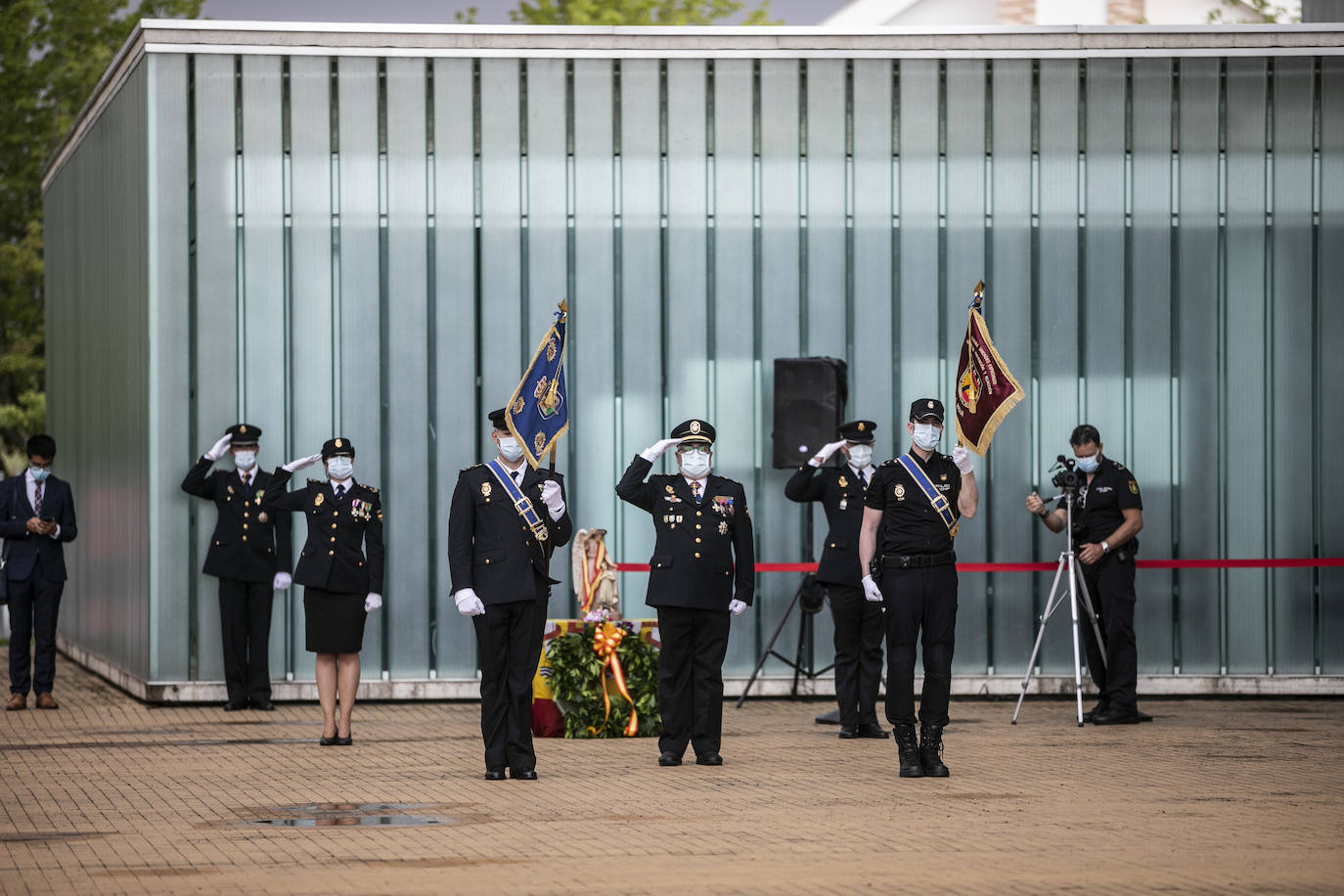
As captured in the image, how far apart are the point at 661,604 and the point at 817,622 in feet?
13.8

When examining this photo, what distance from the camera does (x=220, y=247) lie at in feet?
50.1

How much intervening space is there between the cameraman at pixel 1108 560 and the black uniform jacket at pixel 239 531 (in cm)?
581

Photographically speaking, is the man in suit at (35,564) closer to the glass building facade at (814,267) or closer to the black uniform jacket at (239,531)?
the glass building facade at (814,267)

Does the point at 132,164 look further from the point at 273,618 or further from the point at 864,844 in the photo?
the point at 864,844

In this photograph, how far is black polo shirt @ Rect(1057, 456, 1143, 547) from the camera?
13.9 metres

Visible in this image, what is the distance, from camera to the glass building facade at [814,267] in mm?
15445

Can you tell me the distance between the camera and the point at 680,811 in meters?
9.48

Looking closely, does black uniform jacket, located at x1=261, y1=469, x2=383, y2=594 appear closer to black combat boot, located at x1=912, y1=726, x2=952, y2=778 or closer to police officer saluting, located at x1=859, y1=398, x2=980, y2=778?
police officer saluting, located at x1=859, y1=398, x2=980, y2=778

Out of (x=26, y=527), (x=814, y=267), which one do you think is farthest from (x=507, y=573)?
(x=26, y=527)

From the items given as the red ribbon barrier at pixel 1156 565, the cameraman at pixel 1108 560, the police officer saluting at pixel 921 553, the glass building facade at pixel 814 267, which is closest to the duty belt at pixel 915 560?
the police officer saluting at pixel 921 553

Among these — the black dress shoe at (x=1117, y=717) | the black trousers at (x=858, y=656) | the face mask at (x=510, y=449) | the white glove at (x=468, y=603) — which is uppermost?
the face mask at (x=510, y=449)

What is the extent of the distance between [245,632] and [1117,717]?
666 centimetres

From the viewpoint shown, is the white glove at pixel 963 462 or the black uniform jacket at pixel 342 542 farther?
the black uniform jacket at pixel 342 542

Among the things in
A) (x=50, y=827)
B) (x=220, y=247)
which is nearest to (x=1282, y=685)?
(x=220, y=247)
